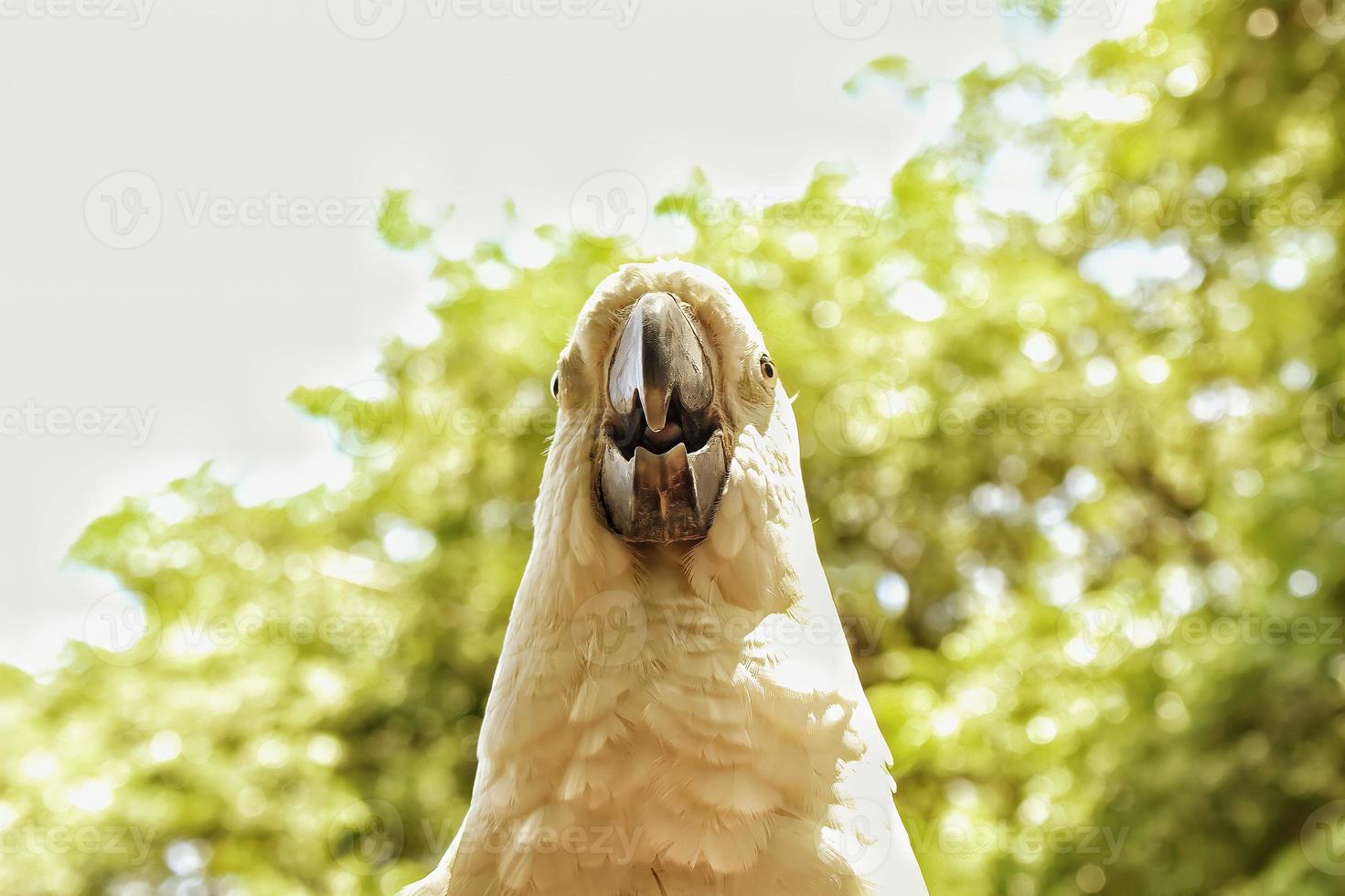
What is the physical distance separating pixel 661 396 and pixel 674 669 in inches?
15.5

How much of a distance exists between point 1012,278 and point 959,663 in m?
1.74

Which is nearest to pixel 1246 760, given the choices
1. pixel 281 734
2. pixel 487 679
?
pixel 487 679

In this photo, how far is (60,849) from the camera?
12.0 ft
